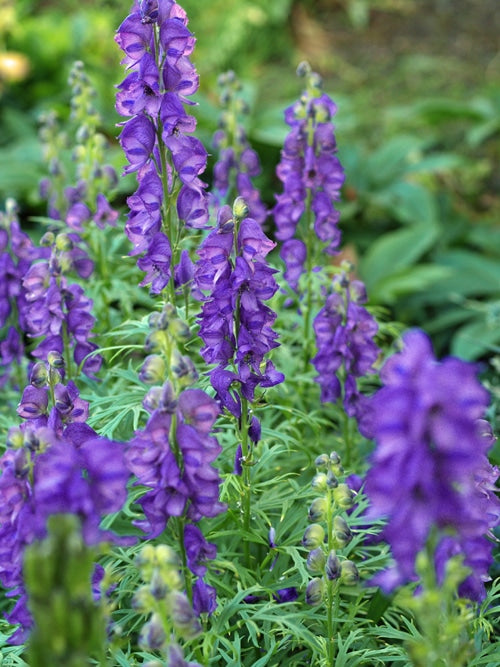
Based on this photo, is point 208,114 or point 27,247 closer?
point 27,247

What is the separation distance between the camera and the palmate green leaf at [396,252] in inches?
232

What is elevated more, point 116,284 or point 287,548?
point 116,284

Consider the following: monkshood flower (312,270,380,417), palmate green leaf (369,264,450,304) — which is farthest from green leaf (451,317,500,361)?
monkshood flower (312,270,380,417)

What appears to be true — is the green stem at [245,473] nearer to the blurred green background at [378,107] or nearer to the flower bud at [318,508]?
the flower bud at [318,508]

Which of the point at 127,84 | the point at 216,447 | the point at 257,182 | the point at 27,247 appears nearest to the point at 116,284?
the point at 27,247

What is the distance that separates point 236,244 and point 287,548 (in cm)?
87

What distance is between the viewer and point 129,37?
8.35ft

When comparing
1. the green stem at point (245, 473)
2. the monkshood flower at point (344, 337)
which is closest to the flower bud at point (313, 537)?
the green stem at point (245, 473)

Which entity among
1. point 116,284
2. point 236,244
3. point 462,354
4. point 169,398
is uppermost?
point 236,244

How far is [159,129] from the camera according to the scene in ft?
8.57

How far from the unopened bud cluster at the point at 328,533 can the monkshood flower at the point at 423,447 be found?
0.59 metres

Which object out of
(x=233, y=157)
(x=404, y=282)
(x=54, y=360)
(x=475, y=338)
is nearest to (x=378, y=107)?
(x=404, y=282)

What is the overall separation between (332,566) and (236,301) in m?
0.73

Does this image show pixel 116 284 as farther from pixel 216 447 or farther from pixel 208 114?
pixel 208 114
